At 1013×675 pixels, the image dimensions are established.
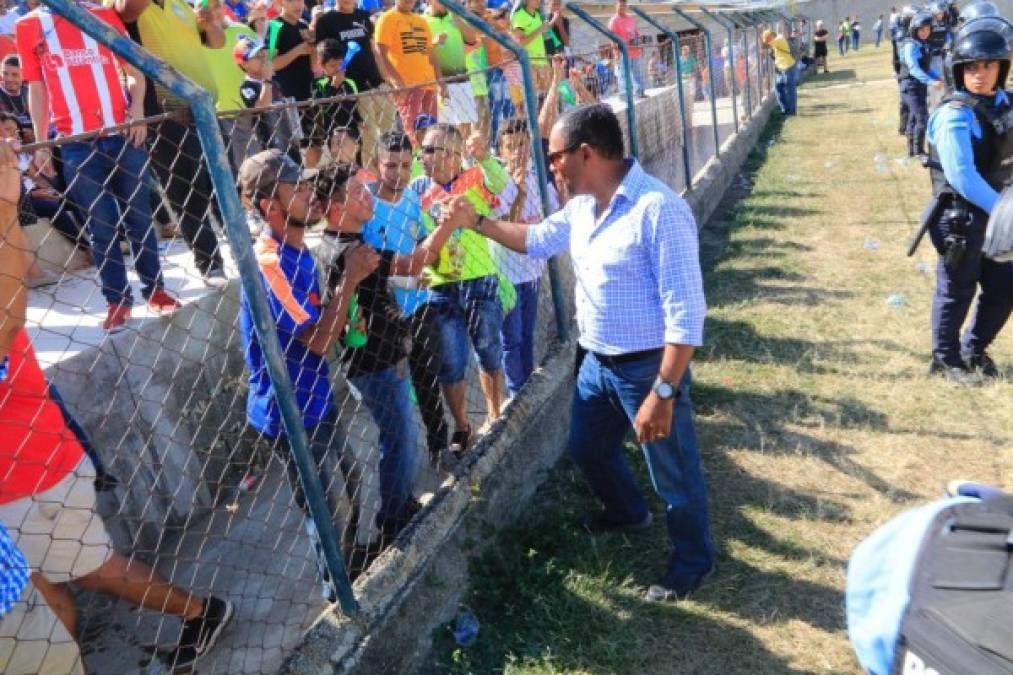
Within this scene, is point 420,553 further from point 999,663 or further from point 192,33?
point 192,33

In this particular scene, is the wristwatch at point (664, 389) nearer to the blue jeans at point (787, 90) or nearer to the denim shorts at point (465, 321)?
the denim shorts at point (465, 321)

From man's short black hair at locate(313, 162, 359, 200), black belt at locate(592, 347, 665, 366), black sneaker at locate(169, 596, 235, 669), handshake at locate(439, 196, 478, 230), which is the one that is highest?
man's short black hair at locate(313, 162, 359, 200)

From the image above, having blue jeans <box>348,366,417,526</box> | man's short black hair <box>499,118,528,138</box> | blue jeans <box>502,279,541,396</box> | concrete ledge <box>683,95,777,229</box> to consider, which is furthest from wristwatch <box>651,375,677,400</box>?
concrete ledge <box>683,95,777,229</box>

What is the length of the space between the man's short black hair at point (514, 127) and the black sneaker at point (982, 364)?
2.93m

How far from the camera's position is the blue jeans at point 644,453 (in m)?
2.77

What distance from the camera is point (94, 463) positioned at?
2596mm

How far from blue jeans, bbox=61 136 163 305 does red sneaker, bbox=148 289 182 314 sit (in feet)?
0.15

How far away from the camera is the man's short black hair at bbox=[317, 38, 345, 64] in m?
5.73

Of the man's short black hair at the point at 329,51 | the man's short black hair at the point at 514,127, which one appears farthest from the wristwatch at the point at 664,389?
the man's short black hair at the point at 329,51

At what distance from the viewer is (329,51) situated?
5.73 meters

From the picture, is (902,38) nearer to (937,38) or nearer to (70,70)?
(937,38)

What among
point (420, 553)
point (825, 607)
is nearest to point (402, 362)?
point (420, 553)

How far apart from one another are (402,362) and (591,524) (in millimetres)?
1117

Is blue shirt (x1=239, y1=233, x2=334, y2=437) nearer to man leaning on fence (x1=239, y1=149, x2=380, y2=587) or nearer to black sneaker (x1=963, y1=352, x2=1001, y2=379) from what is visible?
man leaning on fence (x1=239, y1=149, x2=380, y2=587)
